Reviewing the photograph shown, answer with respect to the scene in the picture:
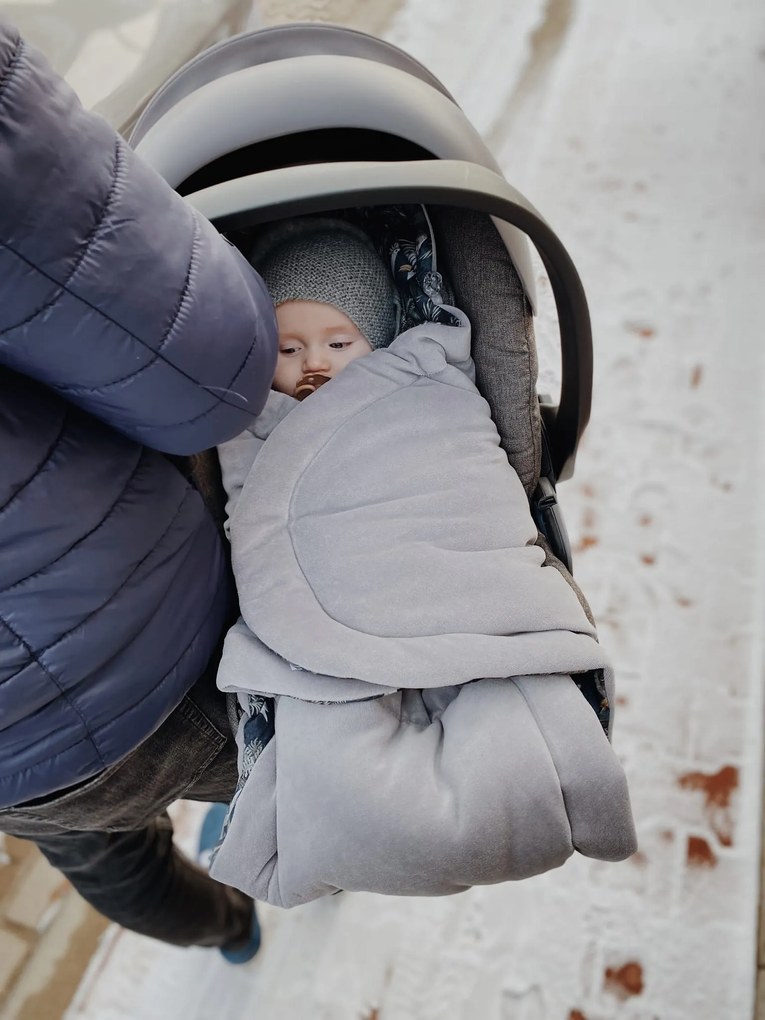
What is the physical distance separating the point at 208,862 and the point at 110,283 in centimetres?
85

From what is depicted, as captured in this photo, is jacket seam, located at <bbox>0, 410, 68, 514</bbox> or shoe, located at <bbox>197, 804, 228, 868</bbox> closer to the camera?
jacket seam, located at <bbox>0, 410, 68, 514</bbox>

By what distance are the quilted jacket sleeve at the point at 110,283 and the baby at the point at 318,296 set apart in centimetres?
29

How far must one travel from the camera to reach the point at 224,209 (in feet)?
2.03

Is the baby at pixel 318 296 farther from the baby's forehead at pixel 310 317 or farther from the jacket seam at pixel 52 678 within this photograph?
the jacket seam at pixel 52 678

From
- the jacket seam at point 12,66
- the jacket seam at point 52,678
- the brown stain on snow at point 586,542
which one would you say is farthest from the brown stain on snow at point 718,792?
the jacket seam at point 12,66

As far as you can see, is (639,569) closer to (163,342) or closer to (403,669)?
(403,669)

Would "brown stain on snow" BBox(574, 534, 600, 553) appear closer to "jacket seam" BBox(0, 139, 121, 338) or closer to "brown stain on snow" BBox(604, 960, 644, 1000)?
"brown stain on snow" BBox(604, 960, 644, 1000)

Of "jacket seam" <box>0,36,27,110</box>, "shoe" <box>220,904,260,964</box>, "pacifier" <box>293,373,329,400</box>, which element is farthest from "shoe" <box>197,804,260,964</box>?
"jacket seam" <box>0,36,27,110</box>

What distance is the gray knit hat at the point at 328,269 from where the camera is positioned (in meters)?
0.83

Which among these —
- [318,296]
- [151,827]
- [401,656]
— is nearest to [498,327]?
[318,296]

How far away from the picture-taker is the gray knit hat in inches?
32.5

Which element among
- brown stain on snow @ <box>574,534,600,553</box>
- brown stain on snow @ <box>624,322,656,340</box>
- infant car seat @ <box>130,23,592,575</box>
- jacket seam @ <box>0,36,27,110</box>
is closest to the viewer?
jacket seam @ <box>0,36,27,110</box>

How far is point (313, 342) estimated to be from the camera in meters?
0.84

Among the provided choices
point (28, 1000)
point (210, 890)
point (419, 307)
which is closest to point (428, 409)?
point (419, 307)
